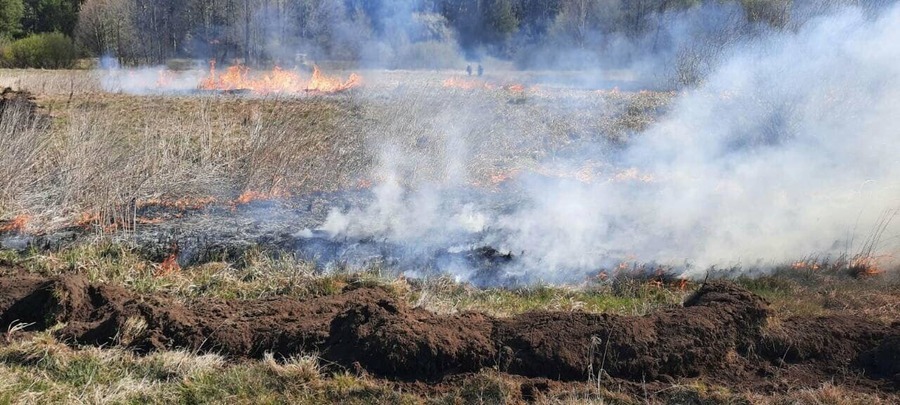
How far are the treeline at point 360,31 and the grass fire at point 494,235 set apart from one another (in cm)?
52

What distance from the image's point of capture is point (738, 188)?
1019 centimetres

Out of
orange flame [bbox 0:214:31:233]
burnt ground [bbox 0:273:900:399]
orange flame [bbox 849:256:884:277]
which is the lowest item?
orange flame [bbox 0:214:31:233]

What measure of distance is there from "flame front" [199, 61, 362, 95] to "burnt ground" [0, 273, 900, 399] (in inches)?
623

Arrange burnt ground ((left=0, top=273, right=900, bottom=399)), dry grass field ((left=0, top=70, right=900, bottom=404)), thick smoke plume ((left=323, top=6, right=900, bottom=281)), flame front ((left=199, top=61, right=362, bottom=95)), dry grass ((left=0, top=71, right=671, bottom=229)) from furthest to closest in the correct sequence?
flame front ((left=199, top=61, right=362, bottom=95)) → dry grass ((left=0, top=71, right=671, bottom=229)) → thick smoke plume ((left=323, top=6, right=900, bottom=281)) → burnt ground ((left=0, top=273, right=900, bottom=399)) → dry grass field ((left=0, top=70, right=900, bottom=404))

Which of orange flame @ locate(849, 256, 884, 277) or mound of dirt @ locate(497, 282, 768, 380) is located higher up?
mound of dirt @ locate(497, 282, 768, 380)

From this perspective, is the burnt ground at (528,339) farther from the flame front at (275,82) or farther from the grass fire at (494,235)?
the flame front at (275,82)

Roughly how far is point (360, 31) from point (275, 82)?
3.63m

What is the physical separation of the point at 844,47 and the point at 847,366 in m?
8.57

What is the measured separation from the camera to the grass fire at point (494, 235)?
4266 millimetres

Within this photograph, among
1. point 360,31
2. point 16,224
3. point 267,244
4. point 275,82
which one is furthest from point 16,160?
point 360,31

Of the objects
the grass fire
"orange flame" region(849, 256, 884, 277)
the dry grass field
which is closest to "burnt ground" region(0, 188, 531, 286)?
the grass fire

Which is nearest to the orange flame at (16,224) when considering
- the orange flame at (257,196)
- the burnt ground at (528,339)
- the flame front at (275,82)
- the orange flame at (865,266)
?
the orange flame at (257,196)

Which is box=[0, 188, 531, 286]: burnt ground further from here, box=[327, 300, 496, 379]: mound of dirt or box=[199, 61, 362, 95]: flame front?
box=[199, 61, 362, 95]: flame front

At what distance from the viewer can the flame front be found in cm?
2095
